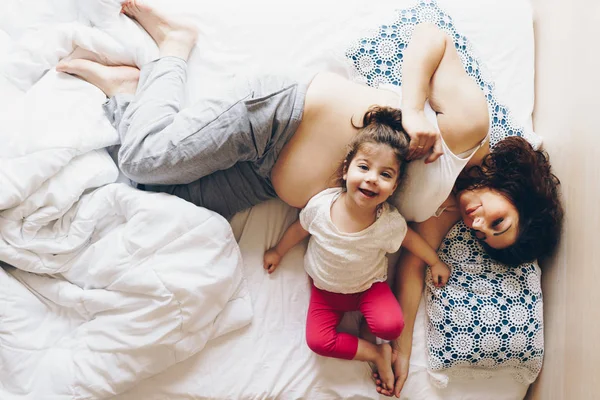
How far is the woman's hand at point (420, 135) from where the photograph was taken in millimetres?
1078

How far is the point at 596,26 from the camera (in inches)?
46.7

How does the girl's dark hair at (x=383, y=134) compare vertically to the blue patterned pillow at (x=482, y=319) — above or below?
above

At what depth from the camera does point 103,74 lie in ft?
4.24

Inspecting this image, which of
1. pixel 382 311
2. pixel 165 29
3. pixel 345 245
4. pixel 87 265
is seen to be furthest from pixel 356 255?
pixel 165 29

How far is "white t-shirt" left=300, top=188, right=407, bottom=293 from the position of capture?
1.18 meters

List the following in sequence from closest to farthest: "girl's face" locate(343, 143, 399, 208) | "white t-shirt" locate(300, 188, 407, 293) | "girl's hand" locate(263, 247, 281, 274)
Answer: "girl's face" locate(343, 143, 399, 208)
"white t-shirt" locate(300, 188, 407, 293)
"girl's hand" locate(263, 247, 281, 274)

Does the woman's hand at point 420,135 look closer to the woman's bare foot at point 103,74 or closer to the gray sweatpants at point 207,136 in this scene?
the gray sweatpants at point 207,136

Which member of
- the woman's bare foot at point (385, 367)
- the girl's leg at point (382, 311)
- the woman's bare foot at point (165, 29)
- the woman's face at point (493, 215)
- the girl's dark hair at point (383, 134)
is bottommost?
the woman's bare foot at point (385, 367)

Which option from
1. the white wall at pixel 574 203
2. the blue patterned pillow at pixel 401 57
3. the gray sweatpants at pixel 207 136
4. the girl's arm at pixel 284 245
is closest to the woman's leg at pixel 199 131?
the gray sweatpants at pixel 207 136

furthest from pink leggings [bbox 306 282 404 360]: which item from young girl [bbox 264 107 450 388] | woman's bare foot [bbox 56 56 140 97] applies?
woman's bare foot [bbox 56 56 140 97]

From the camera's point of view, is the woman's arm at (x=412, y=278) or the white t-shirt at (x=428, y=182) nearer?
the white t-shirt at (x=428, y=182)

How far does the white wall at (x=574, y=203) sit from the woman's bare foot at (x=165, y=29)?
0.93m

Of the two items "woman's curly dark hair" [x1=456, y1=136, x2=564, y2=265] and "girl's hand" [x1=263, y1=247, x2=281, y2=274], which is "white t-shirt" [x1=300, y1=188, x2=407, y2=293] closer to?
"girl's hand" [x1=263, y1=247, x2=281, y2=274]

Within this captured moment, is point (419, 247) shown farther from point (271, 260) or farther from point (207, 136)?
point (207, 136)
